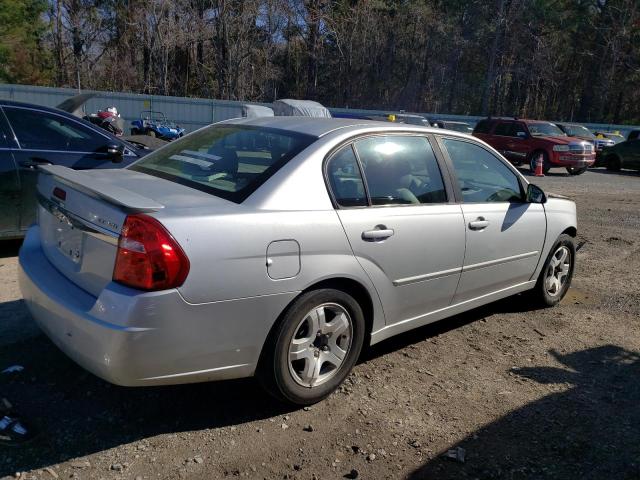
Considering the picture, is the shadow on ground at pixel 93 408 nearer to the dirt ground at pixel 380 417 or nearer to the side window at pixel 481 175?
the dirt ground at pixel 380 417

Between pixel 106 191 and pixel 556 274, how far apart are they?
4.07 m

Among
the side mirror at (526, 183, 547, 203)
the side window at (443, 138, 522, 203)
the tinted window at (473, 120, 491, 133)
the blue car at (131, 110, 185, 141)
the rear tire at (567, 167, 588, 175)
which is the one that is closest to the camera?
the side window at (443, 138, 522, 203)

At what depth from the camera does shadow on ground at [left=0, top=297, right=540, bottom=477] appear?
109 inches

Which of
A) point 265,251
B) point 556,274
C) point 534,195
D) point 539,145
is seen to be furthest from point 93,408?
point 539,145

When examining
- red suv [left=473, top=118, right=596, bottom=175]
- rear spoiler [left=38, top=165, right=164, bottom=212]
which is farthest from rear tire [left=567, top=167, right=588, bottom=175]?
rear spoiler [left=38, top=165, right=164, bottom=212]

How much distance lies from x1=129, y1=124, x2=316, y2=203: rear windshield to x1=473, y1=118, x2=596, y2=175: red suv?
17193mm

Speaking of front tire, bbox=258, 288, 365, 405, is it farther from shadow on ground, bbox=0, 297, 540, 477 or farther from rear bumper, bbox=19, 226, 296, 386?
shadow on ground, bbox=0, 297, 540, 477

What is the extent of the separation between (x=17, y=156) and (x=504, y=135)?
1785 cm

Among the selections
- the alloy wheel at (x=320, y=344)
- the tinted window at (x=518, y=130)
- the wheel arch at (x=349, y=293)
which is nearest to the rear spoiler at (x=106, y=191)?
the wheel arch at (x=349, y=293)

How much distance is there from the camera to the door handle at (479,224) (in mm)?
A: 4008

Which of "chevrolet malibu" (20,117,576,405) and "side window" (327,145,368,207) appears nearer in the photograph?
"chevrolet malibu" (20,117,576,405)

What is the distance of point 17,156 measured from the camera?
211 inches

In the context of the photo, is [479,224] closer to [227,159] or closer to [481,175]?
[481,175]

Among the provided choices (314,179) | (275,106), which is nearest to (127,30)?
(275,106)
